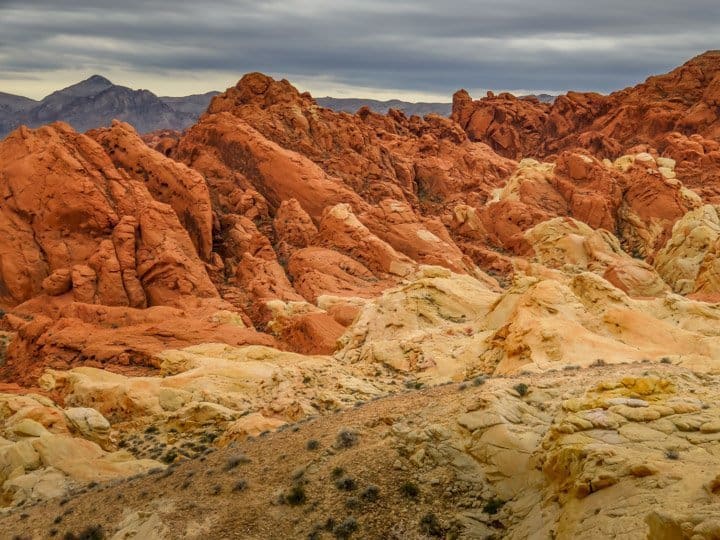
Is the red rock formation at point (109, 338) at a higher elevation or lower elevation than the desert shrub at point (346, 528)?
lower

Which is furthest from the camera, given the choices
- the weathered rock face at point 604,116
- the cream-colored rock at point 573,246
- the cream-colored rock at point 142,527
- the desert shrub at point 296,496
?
the weathered rock face at point 604,116

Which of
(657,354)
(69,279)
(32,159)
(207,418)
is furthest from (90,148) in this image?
(657,354)

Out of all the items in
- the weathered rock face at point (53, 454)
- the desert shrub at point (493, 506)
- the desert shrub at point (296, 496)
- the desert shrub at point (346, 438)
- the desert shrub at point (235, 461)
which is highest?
the desert shrub at point (493, 506)

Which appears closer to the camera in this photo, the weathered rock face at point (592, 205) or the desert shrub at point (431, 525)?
the desert shrub at point (431, 525)

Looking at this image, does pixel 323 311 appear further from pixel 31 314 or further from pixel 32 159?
pixel 32 159

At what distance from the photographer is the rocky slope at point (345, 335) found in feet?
47.0

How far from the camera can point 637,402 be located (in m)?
14.6

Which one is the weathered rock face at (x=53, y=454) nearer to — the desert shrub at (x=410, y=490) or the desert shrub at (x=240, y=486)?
the desert shrub at (x=240, y=486)

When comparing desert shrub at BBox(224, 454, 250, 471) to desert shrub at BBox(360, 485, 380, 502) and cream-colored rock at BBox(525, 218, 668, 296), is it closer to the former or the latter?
desert shrub at BBox(360, 485, 380, 502)

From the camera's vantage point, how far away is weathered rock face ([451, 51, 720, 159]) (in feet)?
326

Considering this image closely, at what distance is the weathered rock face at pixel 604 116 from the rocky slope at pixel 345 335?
560 cm

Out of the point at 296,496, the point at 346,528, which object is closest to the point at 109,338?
the point at 296,496

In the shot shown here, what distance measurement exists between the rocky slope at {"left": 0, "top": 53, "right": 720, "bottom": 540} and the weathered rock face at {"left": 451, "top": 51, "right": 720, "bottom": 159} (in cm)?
560

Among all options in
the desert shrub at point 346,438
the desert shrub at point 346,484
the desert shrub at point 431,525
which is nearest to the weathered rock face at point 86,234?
the desert shrub at point 346,438
